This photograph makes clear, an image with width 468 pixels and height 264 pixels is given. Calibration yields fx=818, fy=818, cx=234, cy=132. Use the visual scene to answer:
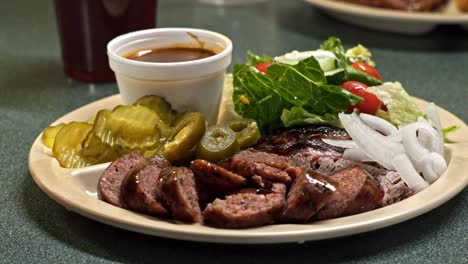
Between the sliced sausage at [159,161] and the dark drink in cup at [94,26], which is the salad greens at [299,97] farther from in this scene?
the dark drink in cup at [94,26]

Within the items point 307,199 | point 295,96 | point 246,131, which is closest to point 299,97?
point 295,96

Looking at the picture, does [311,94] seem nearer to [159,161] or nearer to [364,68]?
[364,68]

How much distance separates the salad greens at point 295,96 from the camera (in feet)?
6.93

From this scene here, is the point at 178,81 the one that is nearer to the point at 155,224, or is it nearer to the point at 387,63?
the point at 155,224

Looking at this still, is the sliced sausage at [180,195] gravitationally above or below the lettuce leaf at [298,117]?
above

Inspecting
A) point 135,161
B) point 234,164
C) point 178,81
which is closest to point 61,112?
point 178,81

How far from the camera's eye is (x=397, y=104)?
2.29 m

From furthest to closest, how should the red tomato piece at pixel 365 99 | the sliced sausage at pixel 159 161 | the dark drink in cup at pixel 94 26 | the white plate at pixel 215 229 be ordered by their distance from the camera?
the dark drink in cup at pixel 94 26 < the red tomato piece at pixel 365 99 < the sliced sausage at pixel 159 161 < the white plate at pixel 215 229

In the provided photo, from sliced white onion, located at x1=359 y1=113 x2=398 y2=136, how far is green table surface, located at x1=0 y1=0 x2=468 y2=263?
9.1 inches

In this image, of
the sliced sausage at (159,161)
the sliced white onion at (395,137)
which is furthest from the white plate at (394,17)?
the sliced sausage at (159,161)

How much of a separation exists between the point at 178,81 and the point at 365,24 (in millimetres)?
1679

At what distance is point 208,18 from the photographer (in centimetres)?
391

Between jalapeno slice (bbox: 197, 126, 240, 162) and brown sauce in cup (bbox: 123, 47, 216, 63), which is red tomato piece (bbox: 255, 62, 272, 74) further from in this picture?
jalapeno slice (bbox: 197, 126, 240, 162)

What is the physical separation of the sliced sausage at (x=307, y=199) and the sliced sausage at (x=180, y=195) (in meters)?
0.18
